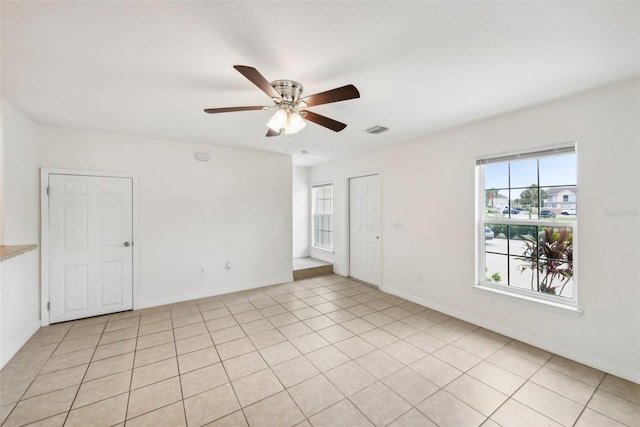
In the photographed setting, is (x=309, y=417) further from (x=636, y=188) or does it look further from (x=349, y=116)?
(x=636, y=188)

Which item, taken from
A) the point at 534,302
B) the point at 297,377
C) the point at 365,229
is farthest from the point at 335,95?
the point at 365,229

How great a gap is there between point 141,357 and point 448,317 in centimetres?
350

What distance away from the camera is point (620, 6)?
136 cm

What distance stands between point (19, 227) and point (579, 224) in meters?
5.55

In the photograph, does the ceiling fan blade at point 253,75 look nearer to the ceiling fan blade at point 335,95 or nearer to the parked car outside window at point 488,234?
the ceiling fan blade at point 335,95

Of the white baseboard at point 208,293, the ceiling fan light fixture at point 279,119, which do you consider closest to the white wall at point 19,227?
the white baseboard at point 208,293

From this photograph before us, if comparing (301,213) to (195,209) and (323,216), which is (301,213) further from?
(195,209)

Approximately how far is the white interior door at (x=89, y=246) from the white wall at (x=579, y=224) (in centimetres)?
397

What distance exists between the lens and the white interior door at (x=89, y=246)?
10.5 feet

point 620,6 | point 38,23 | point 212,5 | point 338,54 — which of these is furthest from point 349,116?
point 38,23

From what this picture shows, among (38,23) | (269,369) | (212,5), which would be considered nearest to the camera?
(212,5)

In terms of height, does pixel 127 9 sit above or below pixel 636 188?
above

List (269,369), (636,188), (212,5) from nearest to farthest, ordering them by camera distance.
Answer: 1. (212,5)
2. (636,188)
3. (269,369)

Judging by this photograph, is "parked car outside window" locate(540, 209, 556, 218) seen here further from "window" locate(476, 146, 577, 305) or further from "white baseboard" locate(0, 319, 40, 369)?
"white baseboard" locate(0, 319, 40, 369)
